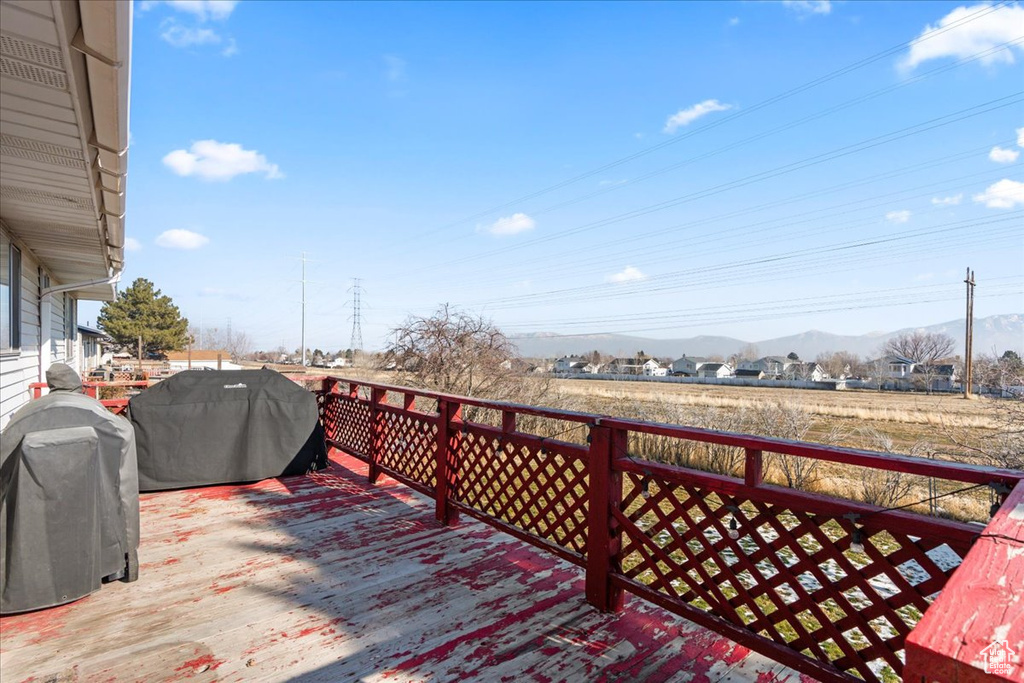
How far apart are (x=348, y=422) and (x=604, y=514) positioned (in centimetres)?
418

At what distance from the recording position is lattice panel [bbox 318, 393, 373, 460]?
18.8 feet

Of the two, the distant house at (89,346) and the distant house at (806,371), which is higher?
the distant house at (89,346)

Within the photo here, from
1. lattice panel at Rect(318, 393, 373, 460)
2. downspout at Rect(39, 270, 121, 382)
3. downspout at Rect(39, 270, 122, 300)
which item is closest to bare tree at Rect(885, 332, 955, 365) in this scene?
lattice panel at Rect(318, 393, 373, 460)

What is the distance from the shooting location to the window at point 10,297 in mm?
4832

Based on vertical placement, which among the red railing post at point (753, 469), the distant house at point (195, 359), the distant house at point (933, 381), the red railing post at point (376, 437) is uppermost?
the red railing post at point (753, 469)

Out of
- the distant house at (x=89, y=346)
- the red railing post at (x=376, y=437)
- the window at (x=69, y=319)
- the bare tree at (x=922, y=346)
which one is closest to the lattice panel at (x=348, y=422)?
the red railing post at (x=376, y=437)

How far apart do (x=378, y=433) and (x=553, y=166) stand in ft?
68.5

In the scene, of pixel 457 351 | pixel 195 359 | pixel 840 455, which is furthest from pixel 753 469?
pixel 195 359

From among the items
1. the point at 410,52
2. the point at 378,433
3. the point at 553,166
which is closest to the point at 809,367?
the point at 553,166

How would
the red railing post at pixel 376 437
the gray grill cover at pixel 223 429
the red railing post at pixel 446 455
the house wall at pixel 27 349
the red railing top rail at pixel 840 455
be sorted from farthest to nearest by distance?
the red railing post at pixel 376 437 < the house wall at pixel 27 349 < the gray grill cover at pixel 223 429 < the red railing post at pixel 446 455 < the red railing top rail at pixel 840 455

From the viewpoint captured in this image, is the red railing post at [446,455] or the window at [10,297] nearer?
the red railing post at [446,455]

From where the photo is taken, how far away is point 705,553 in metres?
2.35

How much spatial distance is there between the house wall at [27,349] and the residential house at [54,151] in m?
0.02

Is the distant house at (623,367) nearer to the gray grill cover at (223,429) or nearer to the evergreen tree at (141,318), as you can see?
the evergreen tree at (141,318)
